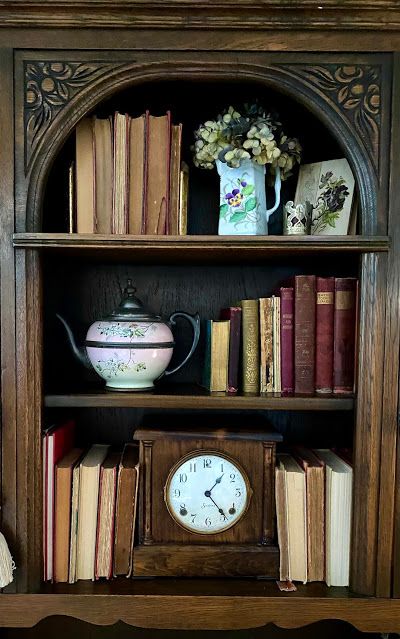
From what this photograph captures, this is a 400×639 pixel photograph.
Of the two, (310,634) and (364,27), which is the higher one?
(364,27)

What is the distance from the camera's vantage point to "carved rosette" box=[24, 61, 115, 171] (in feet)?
3.73

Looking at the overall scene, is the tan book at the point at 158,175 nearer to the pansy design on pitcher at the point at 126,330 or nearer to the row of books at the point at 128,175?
the row of books at the point at 128,175

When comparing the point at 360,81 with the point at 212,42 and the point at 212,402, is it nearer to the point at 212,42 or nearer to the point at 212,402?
the point at 212,42

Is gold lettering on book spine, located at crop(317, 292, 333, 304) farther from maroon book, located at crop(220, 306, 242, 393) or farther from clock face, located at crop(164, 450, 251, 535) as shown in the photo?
clock face, located at crop(164, 450, 251, 535)

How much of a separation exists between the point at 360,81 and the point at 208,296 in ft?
2.11

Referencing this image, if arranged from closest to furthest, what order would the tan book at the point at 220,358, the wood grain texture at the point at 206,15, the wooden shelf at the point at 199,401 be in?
the wood grain texture at the point at 206,15
the wooden shelf at the point at 199,401
the tan book at the point at 220,358

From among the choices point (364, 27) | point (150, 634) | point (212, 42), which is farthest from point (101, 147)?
point (150, 634)

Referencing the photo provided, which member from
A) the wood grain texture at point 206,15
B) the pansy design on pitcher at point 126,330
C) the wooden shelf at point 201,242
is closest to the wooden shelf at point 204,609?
the pansy design on pitcher at point 126,330

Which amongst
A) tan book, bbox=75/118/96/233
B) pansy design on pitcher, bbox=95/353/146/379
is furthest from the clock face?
tan book, bbox=75/118/96/233

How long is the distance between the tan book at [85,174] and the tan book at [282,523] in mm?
697

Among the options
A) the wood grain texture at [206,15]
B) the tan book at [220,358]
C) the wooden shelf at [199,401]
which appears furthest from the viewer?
the tan book at [220,358]

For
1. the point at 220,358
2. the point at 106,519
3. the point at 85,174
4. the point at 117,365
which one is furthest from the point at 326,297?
the point at 106,519

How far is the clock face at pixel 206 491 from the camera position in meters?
1.25

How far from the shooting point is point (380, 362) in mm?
1158
